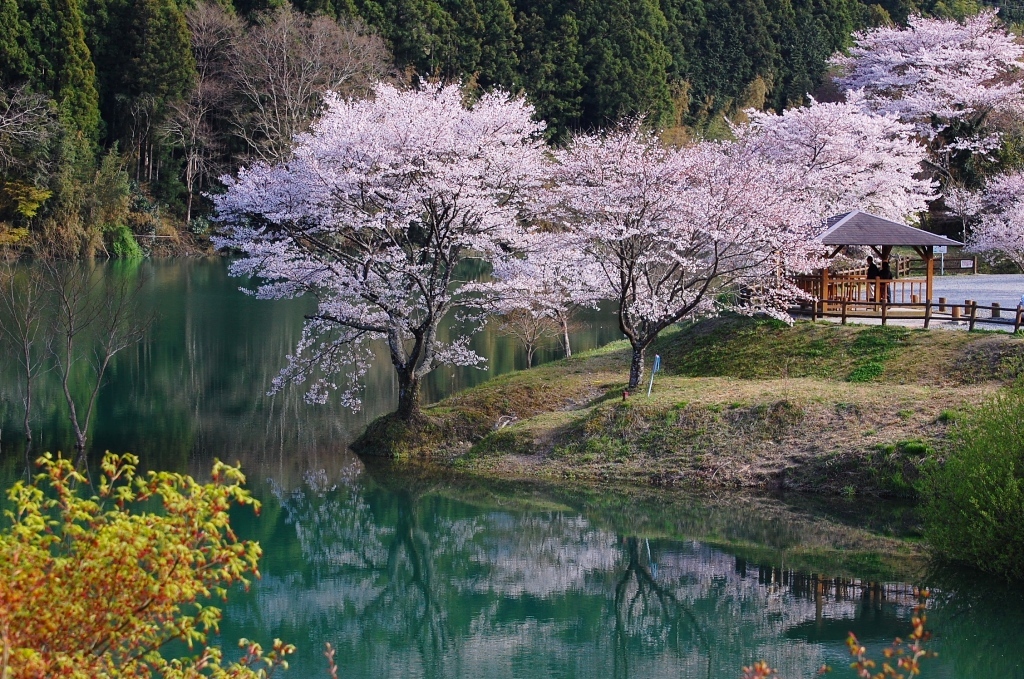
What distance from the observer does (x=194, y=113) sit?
50844 mm

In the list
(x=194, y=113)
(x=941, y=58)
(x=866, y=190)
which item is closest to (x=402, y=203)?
(x=866, y=190)

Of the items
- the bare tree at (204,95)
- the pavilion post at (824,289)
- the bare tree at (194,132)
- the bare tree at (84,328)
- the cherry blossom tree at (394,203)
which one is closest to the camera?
the cherry blossom tree at (394,203)

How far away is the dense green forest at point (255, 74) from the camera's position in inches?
1730

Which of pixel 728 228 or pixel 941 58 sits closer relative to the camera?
pixel 728 228

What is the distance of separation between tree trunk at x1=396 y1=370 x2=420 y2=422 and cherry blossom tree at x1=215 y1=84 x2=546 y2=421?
1.0 inches

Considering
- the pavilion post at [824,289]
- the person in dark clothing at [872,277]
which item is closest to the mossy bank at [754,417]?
the pavilion post at [824,289]

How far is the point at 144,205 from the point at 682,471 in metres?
39.0

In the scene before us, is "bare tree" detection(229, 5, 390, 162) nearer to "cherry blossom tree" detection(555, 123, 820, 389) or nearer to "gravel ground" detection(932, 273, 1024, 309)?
"gravel ground" detection(932, 273, 1024, 309)

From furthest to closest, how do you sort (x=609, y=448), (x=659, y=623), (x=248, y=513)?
(x=609, y=448) < (x=248, y=513) < (x=659, y=623)

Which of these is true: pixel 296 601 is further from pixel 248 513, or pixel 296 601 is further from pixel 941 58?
pixel 941 58

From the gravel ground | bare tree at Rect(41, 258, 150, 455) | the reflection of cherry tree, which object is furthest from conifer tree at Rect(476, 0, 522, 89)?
the reflection of cherry tree

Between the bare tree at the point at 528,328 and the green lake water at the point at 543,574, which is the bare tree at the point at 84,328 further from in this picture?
the bare tree at the point at 528,328

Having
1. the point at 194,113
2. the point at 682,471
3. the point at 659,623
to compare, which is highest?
the point at 194,113

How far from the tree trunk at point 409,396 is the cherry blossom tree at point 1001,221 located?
19633 millimetres
